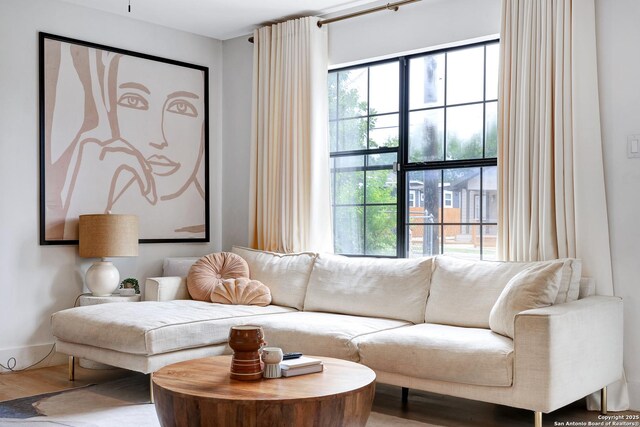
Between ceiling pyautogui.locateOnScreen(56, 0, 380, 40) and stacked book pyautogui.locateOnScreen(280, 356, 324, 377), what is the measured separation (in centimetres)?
288

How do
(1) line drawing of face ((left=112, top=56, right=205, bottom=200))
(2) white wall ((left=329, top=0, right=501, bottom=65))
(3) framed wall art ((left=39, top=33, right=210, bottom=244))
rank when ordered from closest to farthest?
(2) white wall ((left=329, top=0, right=501, bottom=65))
(3) framed wall art ((left=39, top=33, right=210, bottom=244))
(1) line drawing of face ((left=112, top=56, right=205, bottom=200))

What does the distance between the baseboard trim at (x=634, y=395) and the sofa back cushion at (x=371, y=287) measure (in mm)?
1171

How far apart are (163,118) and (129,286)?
139 centimetres

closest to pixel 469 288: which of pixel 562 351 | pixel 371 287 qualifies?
pixel 371 287

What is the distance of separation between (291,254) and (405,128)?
3.95 feet

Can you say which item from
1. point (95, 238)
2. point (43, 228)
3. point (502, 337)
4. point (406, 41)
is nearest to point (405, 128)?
point (406, 41)

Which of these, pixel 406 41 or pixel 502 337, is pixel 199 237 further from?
pixel 502 337

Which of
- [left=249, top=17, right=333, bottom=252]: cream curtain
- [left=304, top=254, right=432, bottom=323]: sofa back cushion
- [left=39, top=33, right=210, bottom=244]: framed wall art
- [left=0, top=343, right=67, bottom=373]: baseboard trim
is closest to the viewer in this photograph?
[left=304, top=254, right=432, bottom=323]: sofa back cushion

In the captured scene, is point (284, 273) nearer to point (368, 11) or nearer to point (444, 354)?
point (444, 354)

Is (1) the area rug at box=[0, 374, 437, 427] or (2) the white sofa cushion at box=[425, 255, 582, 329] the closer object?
(1) the area rug at box=[0, 374, 437, 427]

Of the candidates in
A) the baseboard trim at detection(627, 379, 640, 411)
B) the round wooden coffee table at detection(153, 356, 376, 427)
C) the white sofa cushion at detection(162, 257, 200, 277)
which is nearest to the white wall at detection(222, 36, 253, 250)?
the white sofa cushion at detection(162, 257, 200, 277)

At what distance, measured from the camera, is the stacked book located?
2803mm

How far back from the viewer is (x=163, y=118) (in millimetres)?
5492

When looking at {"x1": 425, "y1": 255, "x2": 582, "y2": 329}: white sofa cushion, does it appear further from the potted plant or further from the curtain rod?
the potted plant
